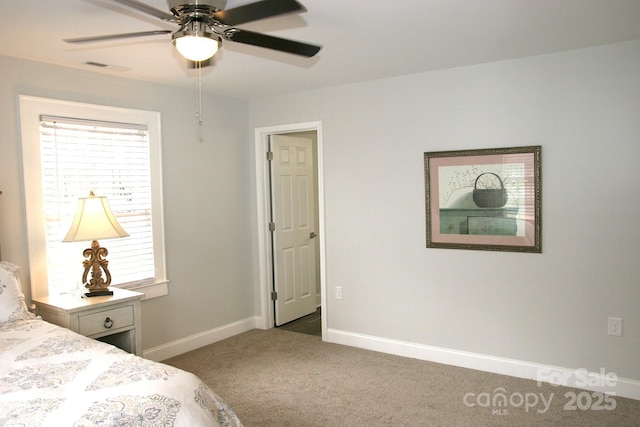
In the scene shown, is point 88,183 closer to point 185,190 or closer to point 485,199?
point 185,190

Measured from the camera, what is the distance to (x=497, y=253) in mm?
3629

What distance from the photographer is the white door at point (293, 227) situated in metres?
5.02

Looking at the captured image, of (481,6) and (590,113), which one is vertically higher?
(481,6)

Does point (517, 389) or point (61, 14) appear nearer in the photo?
point (61, 14)

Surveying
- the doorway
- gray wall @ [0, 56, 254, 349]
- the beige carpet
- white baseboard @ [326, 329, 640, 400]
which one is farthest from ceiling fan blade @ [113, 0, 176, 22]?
white baseboard @ [326, 329, 640, 400]

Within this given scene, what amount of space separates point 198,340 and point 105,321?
1383mm

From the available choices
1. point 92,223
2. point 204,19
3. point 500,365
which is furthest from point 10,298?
point 500,365

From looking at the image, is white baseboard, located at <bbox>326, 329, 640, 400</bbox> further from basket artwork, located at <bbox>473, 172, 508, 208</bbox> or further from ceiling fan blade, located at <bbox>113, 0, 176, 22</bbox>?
ceiling fan blade, located at <bbox>113, 0, 176, 22</bbox>

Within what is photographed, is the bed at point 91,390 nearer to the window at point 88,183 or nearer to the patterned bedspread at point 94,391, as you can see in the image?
the patterned bedspread at point 94,391

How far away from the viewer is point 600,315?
3.28 meters

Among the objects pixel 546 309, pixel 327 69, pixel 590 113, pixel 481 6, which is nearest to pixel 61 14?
pixel 327 69

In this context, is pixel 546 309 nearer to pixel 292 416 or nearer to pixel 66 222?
pixel 292 416

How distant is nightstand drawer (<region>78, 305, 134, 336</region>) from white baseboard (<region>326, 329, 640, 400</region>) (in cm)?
193

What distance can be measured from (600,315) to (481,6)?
2263 mm
